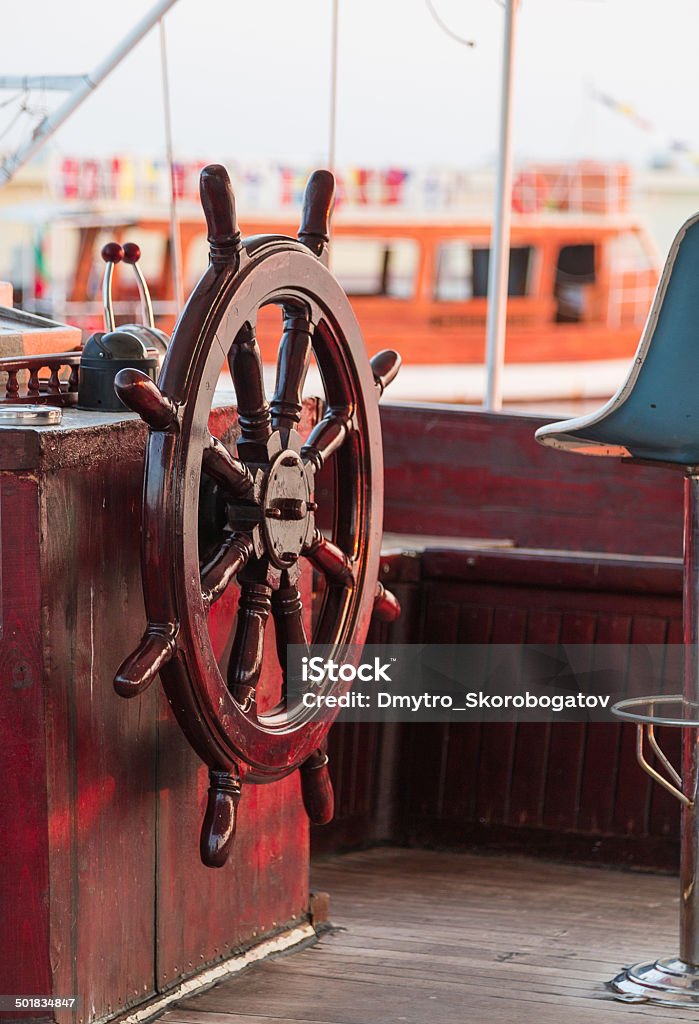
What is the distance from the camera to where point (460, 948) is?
2.24 m

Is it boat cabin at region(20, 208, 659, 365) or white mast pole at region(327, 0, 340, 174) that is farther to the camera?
boat cabin at region(20, 208, 659, 365)

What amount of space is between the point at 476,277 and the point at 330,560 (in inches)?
456

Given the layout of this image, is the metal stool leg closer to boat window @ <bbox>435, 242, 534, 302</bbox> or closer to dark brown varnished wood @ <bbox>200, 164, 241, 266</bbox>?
dark brown varnished wood @ <bbox>200, 164, 241, 266</bbox>

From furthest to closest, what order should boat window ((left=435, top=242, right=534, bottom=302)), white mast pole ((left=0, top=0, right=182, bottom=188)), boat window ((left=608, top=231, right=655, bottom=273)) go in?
boat window ((left=608, top=231, right=655, bottom=273)) → boat window ((left=435, top=242, right=534, bottom=302)) → white mast pole ((left=0, top=0, right=182, bottom=188))

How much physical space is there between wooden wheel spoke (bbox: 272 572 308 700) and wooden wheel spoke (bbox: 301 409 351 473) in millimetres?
163

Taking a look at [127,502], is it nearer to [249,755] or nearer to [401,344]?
[249,755]

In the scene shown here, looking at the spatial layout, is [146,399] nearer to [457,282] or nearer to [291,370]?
[291,370]

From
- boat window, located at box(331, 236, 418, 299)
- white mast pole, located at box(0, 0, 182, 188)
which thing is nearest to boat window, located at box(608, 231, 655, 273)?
boat window, located at box(331, 236, 418, 299)

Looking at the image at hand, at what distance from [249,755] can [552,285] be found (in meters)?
11.7

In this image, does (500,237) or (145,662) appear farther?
(500,237)

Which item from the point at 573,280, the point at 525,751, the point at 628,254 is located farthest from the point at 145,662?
the point at 628,254

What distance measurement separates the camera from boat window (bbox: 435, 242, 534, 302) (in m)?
12.8

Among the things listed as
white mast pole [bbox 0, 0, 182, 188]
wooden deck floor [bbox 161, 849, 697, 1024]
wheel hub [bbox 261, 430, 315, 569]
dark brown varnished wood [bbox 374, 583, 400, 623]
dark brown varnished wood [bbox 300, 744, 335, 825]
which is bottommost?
wooden deck floor [bbox 161, 849, 697, 1024]

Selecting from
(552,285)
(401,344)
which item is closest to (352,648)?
(401,344)
